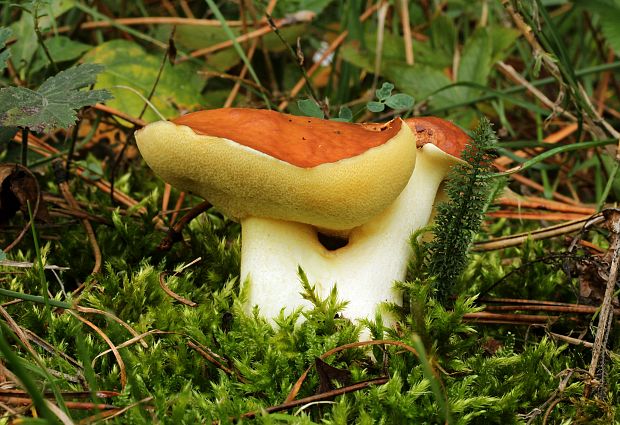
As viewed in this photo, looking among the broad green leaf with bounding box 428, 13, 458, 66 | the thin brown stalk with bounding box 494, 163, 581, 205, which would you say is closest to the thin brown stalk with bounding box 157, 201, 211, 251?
the thin brown stalk with bounding box 494, 163, 581, 205

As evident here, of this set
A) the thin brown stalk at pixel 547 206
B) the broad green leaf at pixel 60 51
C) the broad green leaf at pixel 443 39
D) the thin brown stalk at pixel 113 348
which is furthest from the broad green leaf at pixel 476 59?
the thin brown stalk at pixel 113 348

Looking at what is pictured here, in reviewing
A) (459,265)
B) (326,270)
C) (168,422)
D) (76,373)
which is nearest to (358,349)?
(326,270)

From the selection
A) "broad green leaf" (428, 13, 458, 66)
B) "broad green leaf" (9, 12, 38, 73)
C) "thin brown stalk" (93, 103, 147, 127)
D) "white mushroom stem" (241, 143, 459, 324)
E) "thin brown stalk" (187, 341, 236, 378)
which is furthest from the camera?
"broad green leaf" (428, 13, 458, 66)

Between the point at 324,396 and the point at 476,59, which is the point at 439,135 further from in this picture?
the point at 476,59

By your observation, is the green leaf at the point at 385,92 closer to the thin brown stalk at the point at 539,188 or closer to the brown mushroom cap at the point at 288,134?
the brown mushroom cap at the point at 288,134

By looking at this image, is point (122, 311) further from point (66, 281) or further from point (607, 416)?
point (607, 416)

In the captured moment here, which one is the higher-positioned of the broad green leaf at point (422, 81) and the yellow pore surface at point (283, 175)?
the yellow pore surface at point (283, 175)

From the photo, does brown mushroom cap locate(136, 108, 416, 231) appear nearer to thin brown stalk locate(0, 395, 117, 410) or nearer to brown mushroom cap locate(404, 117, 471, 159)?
brown mushroom cap locate(404, 117, 471, 159)
